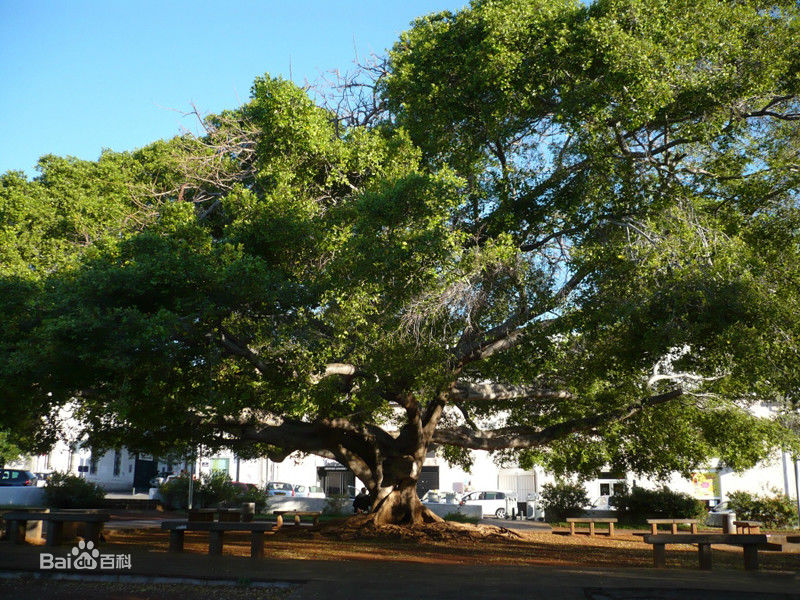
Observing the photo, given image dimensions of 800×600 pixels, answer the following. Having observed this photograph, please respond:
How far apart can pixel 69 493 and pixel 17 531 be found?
54.1 ft

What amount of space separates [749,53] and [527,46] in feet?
13.7

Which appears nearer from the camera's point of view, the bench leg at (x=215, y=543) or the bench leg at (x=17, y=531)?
the bench leg at (x=215, y=543)

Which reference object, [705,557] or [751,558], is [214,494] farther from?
[751,558]

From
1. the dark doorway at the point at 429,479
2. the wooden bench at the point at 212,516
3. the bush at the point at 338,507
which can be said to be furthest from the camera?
the dark doorway at the point at 429,479

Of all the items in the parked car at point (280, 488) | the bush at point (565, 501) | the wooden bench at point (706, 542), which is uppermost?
the wooden bench at point (706, 542)

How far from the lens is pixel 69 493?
98.2 feet

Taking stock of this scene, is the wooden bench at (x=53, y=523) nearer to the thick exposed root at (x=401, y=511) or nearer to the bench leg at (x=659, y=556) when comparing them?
the thick exposed root at (x=401, y=511)

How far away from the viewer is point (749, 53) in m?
14.2

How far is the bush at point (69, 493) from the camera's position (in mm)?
29828

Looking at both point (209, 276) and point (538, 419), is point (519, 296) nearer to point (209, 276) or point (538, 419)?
point (209, 276)

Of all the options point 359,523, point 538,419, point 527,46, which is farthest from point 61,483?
point 527,46

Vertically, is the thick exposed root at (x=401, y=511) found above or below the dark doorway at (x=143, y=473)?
above

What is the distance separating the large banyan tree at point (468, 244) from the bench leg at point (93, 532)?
2218mm

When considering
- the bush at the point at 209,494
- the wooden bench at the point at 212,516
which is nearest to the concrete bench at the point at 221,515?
the wooden bench at the point at 212,516
